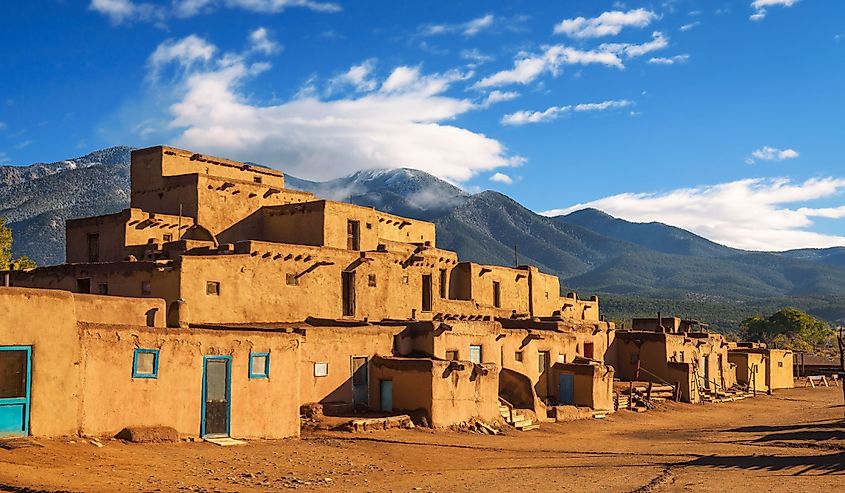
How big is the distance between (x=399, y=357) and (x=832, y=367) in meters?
52.3

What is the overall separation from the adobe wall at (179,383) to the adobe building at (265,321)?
0.11 feet

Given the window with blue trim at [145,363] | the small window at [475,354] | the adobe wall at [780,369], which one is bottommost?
the adobe wall at [780,369]

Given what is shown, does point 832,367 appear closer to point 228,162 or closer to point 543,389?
point 543,389

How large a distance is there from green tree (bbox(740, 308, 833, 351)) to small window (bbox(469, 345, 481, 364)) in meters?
70.4

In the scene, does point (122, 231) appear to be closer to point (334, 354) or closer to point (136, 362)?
point (334, 354)

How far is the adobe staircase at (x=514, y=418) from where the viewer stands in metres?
28.0

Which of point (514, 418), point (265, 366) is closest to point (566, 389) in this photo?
point (514, 418)

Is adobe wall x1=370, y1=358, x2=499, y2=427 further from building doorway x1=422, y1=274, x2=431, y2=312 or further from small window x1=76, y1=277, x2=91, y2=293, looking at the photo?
building doorway x1=422, y1=274, x2=431, y2=312

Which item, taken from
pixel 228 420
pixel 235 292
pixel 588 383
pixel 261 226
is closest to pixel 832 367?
pixel 588 383

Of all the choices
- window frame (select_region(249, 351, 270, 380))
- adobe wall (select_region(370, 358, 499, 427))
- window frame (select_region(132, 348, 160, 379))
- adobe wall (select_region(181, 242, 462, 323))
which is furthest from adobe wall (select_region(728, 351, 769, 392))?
window frame (select_region(132, 348, 160, 379))

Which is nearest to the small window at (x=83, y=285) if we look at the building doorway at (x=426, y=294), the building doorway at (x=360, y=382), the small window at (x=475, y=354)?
the building doorway at (x=360, y=382)

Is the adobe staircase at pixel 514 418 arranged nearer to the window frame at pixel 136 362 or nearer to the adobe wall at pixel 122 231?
the window frame at pixel 136 362

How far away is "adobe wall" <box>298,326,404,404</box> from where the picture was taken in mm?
24266

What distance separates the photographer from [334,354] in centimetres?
2505
